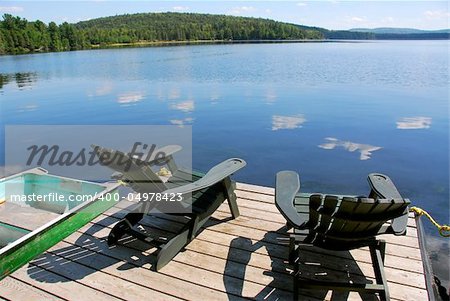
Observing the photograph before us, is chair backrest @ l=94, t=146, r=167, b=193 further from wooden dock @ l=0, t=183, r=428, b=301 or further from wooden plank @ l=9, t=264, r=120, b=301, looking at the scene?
wooden plank @ l=9, t=264, r=120, b=301

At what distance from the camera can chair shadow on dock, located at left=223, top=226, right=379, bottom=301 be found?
95.4 inches

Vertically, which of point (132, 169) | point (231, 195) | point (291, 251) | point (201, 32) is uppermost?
point (201, 32)

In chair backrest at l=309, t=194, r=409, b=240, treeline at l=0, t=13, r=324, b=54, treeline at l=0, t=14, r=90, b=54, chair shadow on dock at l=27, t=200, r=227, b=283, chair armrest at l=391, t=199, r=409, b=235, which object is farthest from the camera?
treeline at l=0, t=13, r=324, b=54

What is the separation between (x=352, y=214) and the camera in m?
2.12

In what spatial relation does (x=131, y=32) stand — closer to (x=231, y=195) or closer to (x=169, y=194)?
(x=231, y=195)

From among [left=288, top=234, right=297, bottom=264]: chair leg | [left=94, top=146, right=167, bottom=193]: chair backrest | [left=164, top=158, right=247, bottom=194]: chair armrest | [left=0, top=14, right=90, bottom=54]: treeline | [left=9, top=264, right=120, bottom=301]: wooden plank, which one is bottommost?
[left=9, top=264, right=120, bottom=301]: wooden plank

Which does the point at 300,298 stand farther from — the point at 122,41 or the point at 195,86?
the point at 122,41

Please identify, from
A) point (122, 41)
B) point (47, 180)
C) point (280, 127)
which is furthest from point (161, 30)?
point (47, 180)

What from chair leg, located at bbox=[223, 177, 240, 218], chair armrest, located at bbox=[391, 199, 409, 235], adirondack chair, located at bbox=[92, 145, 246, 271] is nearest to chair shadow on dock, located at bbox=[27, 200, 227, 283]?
adirondack chair, located at bbox=[92, 145, 246, 271]

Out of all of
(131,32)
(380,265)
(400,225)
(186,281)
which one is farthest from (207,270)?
(131,32)

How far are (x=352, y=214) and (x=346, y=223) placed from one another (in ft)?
0.28

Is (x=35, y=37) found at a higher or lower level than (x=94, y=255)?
higher

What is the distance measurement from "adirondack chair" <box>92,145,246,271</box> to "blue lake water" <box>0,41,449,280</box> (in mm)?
3149

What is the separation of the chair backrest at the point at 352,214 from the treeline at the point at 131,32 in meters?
70.8
